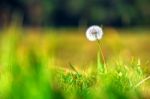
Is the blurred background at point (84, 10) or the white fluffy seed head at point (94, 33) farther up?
the blurred background at point (84, 10)

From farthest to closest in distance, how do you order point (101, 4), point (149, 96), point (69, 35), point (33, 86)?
point (101, 4) < point (69, 35) < point (149, 96) < point (33, 86)

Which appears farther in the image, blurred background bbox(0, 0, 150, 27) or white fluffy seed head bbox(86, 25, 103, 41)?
blurred background bbox(0, 0, 150, 27)

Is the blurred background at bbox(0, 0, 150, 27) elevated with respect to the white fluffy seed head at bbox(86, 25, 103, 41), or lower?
elevated

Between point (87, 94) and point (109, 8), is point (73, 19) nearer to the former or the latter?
point (109, 8)

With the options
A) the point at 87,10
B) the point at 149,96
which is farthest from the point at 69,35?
the point at 149,96

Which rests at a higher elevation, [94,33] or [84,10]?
[84,10]

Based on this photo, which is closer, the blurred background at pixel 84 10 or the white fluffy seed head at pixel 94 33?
the white fluffy seed head at pixel 94 33

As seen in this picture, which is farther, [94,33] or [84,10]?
[84,10]

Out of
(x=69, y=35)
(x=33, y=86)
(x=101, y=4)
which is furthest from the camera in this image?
(x=101, y=4)
